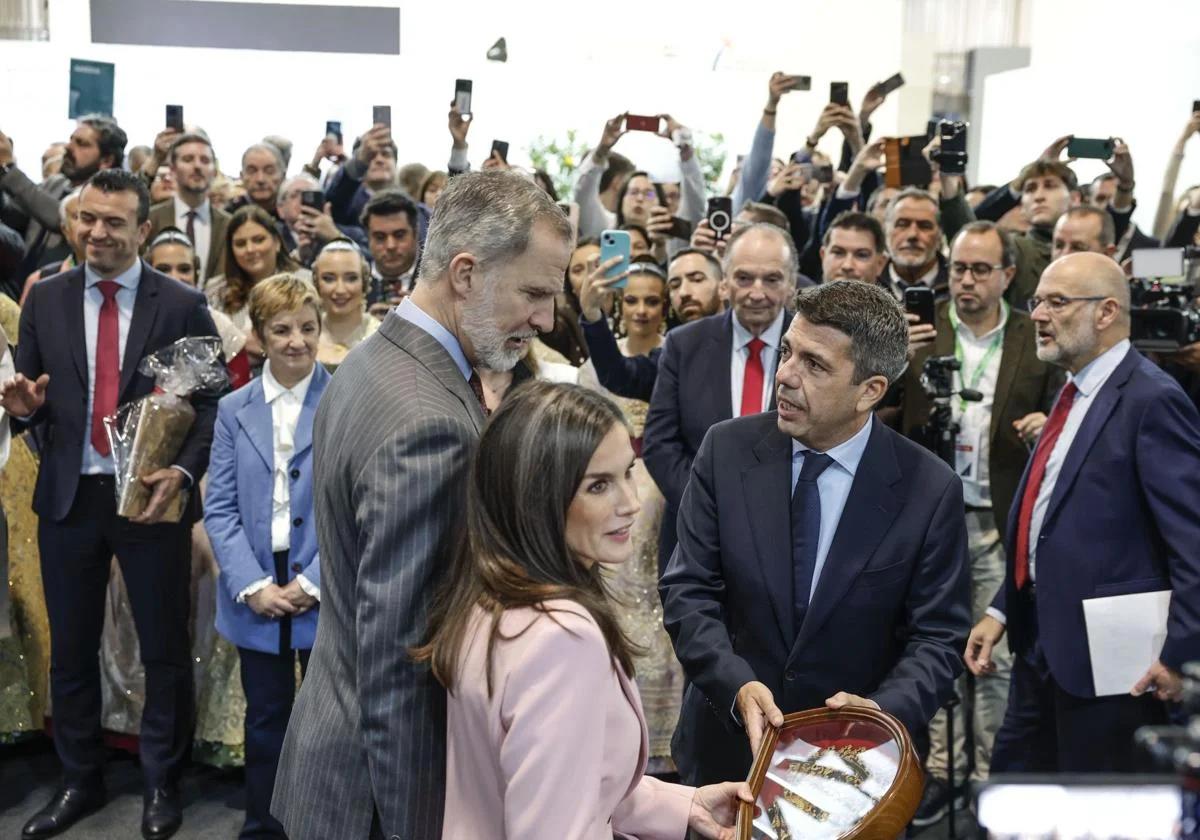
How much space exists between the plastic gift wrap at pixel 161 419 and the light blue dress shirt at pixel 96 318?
2.7 inches

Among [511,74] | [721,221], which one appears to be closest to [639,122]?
[721,221]

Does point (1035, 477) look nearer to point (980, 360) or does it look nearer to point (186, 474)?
point (980, 360)

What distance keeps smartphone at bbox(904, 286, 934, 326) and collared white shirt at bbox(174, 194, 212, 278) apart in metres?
3.16

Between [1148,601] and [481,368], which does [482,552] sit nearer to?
[481,368]

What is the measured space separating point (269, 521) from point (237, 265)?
1445 mm

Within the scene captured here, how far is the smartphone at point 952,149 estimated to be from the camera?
15.9 ft

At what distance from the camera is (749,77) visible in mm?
11211

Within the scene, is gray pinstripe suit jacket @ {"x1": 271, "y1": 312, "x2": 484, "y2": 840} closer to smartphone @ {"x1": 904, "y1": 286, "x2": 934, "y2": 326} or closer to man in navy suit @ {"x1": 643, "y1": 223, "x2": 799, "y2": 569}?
man in navy suit @ {"x1": 643, "y1": 223, "x2": 799, "y2": 569}

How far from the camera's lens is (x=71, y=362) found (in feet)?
12.0

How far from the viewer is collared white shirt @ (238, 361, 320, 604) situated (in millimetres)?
3557

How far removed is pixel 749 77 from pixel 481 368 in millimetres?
9927

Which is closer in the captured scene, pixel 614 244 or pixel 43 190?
pixel 614 244

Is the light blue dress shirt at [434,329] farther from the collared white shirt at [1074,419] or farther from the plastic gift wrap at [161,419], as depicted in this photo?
the plastic gift wrap at [161,419]

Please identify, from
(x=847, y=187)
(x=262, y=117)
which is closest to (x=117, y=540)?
(x=847, y=187)
